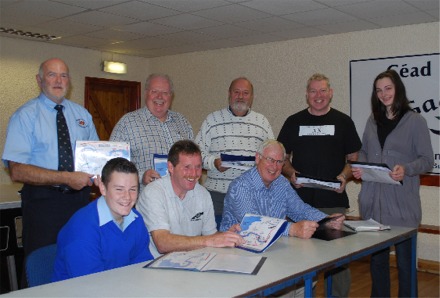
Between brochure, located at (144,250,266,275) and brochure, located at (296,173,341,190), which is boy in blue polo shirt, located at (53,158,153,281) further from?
brochure, located at (296,173,341,190)

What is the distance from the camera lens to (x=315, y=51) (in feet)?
21.6

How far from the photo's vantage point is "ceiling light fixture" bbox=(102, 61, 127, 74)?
26.1ft

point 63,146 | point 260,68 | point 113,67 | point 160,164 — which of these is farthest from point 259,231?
point 113,67

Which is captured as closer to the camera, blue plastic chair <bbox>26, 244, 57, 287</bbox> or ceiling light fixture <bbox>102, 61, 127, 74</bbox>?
blue plastic chair <bbox>26, 244, 57, 287</bbox>

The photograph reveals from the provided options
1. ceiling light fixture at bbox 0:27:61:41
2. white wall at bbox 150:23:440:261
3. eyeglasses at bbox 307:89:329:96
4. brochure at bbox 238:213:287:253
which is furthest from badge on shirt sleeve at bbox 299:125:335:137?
ceiling light fixture at bbox 0:27:61:41

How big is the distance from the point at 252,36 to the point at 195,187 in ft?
13.4

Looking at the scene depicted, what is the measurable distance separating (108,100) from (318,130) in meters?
5.23

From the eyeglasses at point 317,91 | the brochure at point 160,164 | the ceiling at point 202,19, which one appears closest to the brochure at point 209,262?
the brochure at point 160,164

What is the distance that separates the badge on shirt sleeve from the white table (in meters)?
1.39

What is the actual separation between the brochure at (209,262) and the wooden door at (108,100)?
19.7 ft

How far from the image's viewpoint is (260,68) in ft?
23.6

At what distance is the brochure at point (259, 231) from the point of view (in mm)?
2553

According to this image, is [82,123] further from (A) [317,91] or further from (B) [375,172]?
(B) [375,172]

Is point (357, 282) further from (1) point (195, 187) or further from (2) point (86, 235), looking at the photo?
(2) point (86, 235)
